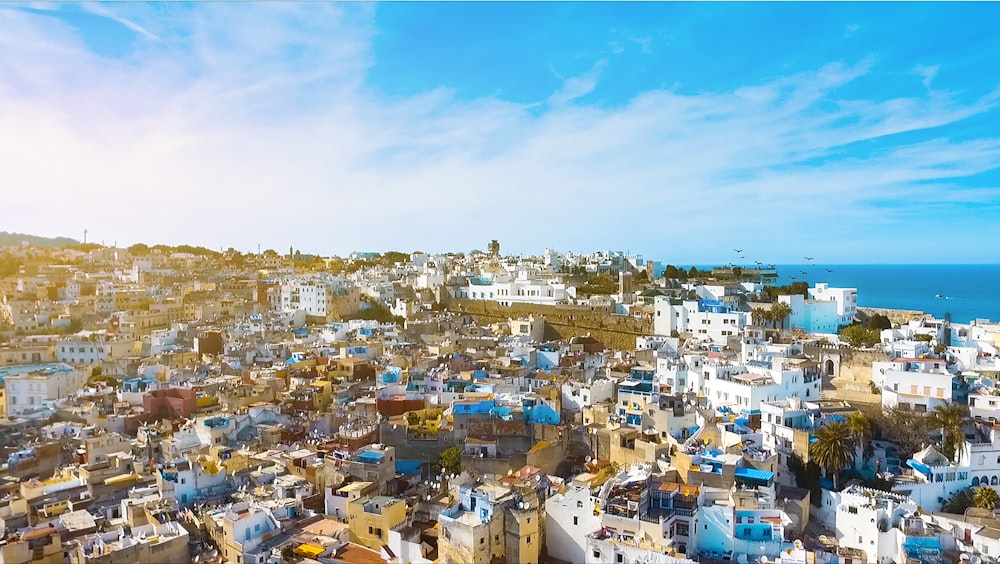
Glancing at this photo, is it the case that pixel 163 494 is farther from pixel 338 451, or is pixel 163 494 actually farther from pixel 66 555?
pixel 338 451

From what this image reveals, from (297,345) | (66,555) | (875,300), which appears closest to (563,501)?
(66,555)

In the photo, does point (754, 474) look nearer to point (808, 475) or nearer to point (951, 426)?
point (808, 475)

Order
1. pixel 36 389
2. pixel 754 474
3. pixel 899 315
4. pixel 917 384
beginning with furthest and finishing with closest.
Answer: pixel 899 315, pixel 36 389, pixel 917 384, pixel 754 474

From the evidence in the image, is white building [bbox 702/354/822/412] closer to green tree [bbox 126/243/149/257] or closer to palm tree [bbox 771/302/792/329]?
palm tree [bbox 771/302/792/329]

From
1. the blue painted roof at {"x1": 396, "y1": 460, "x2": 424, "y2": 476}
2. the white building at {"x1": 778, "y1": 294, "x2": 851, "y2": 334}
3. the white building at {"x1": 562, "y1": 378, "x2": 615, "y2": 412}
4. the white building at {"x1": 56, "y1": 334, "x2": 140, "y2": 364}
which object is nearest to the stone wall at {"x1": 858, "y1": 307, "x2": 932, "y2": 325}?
the white building at {"x1": 778, "y1": 294, "x2": 851, "y2": 334}

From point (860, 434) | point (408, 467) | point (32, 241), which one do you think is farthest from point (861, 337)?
point (32, 241)

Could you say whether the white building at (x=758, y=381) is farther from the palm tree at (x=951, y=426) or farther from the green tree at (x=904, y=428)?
the palm tree at (x=951, y=426)
